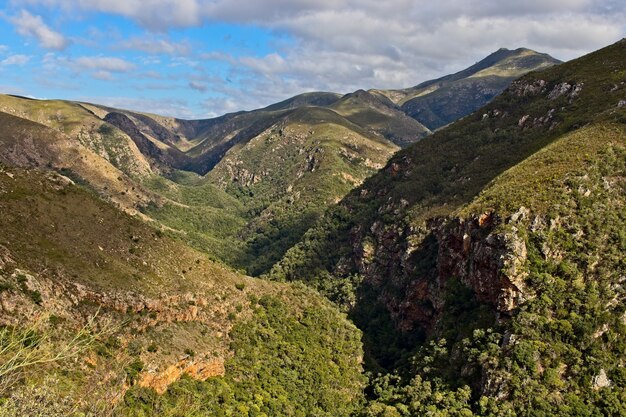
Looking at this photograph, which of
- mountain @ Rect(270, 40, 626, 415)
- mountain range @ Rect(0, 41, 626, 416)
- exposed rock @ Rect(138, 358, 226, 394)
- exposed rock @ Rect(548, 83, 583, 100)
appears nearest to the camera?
exposed rock @ Rect(138, 358, 226, 394)

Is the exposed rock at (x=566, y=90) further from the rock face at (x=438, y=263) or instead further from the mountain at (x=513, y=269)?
the rock face at (x=438, y=263)

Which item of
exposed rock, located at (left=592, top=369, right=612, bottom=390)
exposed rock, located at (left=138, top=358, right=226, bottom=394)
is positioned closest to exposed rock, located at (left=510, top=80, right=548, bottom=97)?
exposed rock, located at (left=592, top=369, right=612, bottom=390)

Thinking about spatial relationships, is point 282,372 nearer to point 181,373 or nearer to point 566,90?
point 181,373

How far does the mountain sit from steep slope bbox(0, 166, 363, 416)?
46.5 feet

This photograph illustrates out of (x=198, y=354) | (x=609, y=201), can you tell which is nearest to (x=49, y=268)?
(x=198, y=354)

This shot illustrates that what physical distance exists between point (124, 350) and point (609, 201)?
269ft

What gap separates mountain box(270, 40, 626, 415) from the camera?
7012 cm

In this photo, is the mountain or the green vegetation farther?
the mountain

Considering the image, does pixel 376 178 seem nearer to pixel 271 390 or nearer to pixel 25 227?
pixel 271 390

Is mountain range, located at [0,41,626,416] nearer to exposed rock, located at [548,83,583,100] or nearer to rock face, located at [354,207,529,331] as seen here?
rock face, located at [354,207,529,331]

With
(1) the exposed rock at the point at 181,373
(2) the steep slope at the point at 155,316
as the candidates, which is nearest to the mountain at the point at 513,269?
(2) the steep slope at the point at 155,316

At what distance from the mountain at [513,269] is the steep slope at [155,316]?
14186 mm

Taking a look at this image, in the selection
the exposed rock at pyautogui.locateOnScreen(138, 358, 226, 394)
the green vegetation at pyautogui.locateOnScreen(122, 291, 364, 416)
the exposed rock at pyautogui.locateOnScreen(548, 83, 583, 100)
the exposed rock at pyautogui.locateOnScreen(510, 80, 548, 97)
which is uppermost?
the exposed rock at pyautogui.locateOnScreen(510, 80, 548, 97)

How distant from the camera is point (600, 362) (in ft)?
223
